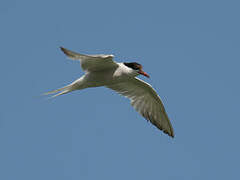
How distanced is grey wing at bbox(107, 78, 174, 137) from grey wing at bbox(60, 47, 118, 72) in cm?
193

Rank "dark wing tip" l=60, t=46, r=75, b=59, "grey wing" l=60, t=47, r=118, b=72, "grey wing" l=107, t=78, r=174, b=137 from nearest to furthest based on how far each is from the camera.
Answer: "dark wing tip" l=60, t=46, r=75, b=59 < "grey wing" l=60, t=47, r=118, b=72 < "grey wing" l=107, t=78, r=174, b=137

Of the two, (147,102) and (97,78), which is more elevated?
(97,78)

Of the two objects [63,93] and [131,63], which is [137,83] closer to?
[131,63]

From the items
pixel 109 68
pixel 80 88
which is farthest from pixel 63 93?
pixel 109 68

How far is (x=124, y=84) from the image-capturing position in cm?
1273

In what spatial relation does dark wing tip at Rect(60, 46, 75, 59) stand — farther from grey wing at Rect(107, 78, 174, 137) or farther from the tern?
grey wing at Rect(107, 78, 174, 137)

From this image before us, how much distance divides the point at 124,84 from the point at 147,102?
0.76 metres

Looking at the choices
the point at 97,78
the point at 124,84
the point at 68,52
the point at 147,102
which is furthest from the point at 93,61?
the point at 147,102

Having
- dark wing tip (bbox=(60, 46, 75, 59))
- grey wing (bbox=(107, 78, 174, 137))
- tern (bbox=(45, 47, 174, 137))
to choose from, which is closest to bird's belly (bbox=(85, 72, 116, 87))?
tern (bbox=(45, 47, 174, 137))

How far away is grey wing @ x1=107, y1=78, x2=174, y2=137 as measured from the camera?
496 inches

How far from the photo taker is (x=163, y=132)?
12578 millimetres

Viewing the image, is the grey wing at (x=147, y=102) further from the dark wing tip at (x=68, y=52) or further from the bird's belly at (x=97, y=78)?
the dark wing tip at (x=68, y=52)

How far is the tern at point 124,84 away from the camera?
10.5 meters

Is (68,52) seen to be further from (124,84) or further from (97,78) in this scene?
(124,84)
